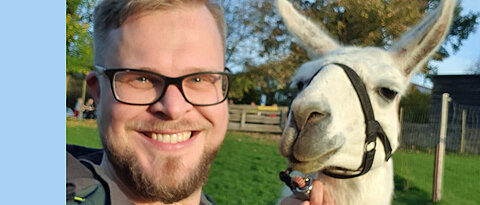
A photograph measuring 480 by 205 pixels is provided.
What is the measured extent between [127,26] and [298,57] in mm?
558

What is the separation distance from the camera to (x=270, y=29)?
3.15 feet

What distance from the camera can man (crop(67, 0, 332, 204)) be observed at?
1.72 feet

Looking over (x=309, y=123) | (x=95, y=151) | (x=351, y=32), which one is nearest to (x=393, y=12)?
(x=351, y=32)

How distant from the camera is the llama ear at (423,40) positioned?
2.37 ft

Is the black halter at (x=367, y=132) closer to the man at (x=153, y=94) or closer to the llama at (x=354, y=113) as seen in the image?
the llama at (x=354, y=113)

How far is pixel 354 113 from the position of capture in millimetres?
718

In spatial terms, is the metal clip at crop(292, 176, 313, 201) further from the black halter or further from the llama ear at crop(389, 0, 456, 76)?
the llama ear at crop(389, 0, 456, 76)

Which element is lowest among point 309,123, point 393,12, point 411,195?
point 411,195

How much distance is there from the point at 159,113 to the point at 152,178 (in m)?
0.10

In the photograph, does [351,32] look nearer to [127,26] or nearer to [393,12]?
[393,12]

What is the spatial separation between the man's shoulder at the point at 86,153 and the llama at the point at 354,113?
36cm

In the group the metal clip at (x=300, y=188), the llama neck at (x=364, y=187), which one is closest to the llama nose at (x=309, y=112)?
→ the metal clip at (x=300, y=188)

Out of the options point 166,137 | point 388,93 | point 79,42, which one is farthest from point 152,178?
point 388,93

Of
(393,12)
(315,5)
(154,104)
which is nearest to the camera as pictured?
(154,104)
